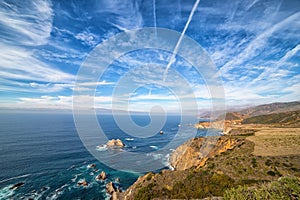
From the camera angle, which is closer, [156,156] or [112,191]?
[112,191]

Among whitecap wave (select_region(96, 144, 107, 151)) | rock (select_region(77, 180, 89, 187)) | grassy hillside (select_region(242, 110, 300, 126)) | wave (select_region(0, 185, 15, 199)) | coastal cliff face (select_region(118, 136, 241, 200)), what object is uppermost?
grassy hillside (select_region(242, 110, 300, 126))

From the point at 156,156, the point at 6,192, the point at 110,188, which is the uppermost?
the point at 6,192

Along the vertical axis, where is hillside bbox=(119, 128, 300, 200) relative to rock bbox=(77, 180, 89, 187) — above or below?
above

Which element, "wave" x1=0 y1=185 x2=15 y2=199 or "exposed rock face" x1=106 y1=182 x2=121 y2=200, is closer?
"wave" x1=0 y1=185 x2=15 y2=199

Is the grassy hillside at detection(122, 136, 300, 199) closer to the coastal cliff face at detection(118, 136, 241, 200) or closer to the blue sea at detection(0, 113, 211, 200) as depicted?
the coastal cliff face at detection(118, 136, 241, 200)

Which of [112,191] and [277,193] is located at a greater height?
[277,193]

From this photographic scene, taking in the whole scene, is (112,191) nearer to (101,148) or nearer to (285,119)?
(101,148)

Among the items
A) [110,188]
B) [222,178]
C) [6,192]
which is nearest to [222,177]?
[222,178]

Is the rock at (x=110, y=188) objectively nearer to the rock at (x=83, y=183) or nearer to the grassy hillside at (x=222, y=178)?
the rock at (x=83, y=183)

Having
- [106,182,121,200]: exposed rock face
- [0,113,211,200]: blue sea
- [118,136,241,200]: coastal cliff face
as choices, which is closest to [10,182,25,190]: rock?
[0,113,211,200]: blue sea

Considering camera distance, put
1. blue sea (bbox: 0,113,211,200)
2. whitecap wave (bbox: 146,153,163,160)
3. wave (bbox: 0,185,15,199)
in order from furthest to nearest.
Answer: whitecap wave (bbox: 146,153,163,160) → blue sea (bbox: 0,113,211,200) → wave (bbox: 0,185,15,199)

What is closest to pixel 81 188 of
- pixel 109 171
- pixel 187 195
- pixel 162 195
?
pixel 109 171

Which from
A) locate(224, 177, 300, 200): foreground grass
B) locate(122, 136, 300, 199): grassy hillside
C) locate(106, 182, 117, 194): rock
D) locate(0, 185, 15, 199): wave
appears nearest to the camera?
locate(224, 177, 300, 200): foreground grass

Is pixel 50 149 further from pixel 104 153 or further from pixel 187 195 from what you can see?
pixel 187 195
